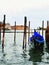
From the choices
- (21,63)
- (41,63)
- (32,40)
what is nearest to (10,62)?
(21,63)

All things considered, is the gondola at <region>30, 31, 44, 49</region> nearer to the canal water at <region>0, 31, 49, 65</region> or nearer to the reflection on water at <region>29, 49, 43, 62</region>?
the reflection on water at <region>29, 49, 43, 62</region>

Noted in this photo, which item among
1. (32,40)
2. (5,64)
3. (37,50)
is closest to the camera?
(5,64)

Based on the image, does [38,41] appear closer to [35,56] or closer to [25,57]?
[35,56]

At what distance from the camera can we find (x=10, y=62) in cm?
3006

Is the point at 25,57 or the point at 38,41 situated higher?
the point at 38,41

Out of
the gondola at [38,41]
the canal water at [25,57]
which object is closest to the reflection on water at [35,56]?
the canal water at [25,57]

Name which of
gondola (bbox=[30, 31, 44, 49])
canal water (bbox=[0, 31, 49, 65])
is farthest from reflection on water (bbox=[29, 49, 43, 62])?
gondola (bbox=[30, 31, 44, 49])

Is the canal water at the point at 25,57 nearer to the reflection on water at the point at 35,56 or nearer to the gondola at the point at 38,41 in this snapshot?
the reflection on water at the point at 35,56

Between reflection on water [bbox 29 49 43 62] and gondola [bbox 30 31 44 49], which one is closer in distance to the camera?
reflection on water [bbox 29 49 43 62]

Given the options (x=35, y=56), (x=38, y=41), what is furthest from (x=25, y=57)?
(x=38, y=41)

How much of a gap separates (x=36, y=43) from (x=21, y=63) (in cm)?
1360

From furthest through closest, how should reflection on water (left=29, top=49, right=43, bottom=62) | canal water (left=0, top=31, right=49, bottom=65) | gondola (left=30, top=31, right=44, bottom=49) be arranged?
gondola (left=30, top=31, right=44, bottom=49)
reflection on water (left=29, top=49, right=43, bottom=62)
canal water (left=0, top=31, right=49, bottom=65)

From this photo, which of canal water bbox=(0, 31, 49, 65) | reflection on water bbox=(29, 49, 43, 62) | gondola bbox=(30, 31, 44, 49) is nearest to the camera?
canal water bbox=(0, 31, 49, 65)

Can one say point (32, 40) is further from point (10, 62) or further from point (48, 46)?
point (10, 62)
